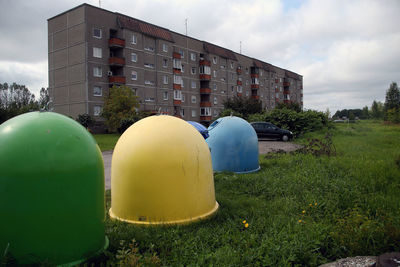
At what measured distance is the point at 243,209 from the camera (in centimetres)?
557

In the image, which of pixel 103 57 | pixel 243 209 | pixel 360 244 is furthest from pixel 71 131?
pixel 103 57

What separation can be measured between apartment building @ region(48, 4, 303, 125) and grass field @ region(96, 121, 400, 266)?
20.8 metres

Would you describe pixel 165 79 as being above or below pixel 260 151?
above

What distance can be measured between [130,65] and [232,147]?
112 feet

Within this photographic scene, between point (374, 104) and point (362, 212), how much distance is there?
101 m

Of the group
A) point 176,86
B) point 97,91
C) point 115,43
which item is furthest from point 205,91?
point 97,91

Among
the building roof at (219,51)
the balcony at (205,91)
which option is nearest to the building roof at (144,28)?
the building roof at (219,51)

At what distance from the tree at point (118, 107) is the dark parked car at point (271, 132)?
13.8m

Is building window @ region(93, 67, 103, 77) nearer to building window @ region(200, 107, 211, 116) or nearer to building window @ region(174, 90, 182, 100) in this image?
building window @ region(174, 90, 182, 100)

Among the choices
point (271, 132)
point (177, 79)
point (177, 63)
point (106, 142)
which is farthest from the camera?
point (177, 63)

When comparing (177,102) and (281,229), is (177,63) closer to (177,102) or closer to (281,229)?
(177,102)

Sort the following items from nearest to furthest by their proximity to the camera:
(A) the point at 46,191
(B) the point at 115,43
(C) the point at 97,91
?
(A) the point at 46,191, (C) the point at 97,91, (B) the point at 115,43

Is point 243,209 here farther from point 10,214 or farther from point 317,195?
point 10,214

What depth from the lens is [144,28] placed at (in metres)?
42.1
